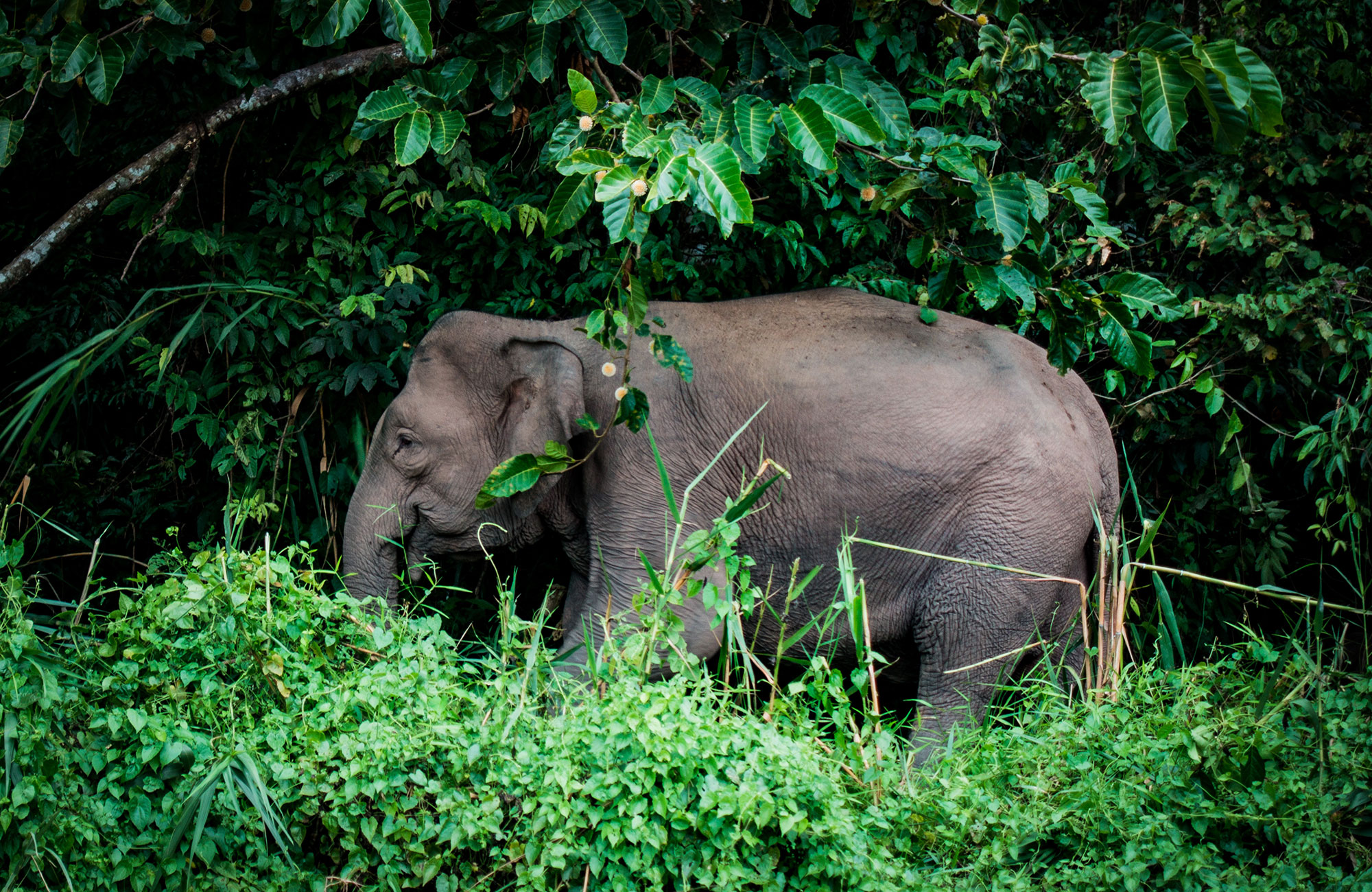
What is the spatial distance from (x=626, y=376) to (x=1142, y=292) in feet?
5.36

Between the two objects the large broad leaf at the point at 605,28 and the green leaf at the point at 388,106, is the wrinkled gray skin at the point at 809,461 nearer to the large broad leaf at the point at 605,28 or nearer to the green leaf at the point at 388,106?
the green leaf at the point at 388,106

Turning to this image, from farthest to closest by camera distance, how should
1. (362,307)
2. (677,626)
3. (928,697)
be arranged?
(362,307), (928,697), (677,626)

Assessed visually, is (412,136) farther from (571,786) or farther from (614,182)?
(571,786)

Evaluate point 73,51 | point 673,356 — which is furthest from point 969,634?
point 73,51

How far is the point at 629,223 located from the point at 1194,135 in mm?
3260

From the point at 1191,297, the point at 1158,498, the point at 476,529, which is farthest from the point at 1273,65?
the point at 476,529

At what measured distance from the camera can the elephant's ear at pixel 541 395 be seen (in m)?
4.08

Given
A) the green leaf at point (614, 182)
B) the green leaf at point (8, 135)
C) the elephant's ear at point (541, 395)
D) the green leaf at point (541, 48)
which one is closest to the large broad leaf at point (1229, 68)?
the green leaf at point (614, 182)

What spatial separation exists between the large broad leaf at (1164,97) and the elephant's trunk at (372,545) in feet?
8.88

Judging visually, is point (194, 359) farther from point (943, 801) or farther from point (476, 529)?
point (943, 801)

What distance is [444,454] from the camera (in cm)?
427

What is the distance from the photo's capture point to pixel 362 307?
4633mm

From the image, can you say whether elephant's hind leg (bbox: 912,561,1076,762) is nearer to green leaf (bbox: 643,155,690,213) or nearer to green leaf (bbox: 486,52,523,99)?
green leaf (bbox: 643,155,690,213)

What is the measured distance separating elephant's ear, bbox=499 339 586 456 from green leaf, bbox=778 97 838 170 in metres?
1.22
